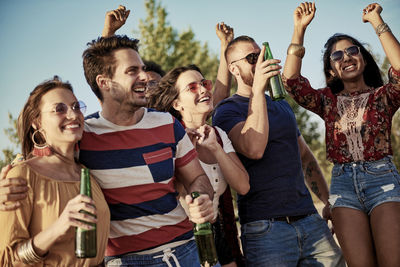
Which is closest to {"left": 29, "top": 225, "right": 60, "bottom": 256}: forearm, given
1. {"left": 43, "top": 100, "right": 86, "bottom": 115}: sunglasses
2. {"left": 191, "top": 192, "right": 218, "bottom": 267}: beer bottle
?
{"left": 43, "top": 100, "right": 86, "bottom": 115}: sunglasses

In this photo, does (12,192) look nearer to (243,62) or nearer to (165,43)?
(243,62)

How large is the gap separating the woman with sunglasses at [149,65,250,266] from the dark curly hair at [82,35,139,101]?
30.2 inches

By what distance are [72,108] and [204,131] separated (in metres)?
1.13

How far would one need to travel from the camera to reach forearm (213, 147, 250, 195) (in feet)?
10.6

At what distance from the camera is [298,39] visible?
3820 millimetres

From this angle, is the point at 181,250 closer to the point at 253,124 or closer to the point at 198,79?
the point at 253,124

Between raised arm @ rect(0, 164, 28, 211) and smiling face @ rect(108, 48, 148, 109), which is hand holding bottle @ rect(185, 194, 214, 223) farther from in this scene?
raised arm @ rect(0, 164, 28, 211)

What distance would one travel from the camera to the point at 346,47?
151 inches

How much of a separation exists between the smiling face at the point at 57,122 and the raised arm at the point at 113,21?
49.9 inches

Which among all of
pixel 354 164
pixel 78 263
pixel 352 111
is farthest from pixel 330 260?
pixel 78 263

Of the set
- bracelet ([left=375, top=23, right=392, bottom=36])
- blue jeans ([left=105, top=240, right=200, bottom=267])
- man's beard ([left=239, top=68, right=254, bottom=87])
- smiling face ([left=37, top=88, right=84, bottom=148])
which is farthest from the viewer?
man's beard ([left=239, top=68, right=254, bottom=87])

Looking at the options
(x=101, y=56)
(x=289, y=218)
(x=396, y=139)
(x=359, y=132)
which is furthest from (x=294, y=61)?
(x=396, y=139)

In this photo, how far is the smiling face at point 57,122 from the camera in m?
2.47

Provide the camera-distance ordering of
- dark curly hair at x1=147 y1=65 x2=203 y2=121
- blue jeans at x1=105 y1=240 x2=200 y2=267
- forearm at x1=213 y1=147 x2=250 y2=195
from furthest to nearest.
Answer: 1. dark curly hair at x1=147 y1=65 x2=203 y2=121
2. forearm at x1=213 y1=147 x2=250 y2=195
3. blue jeans at x1=105 y1=240 x2=200 y2=267
